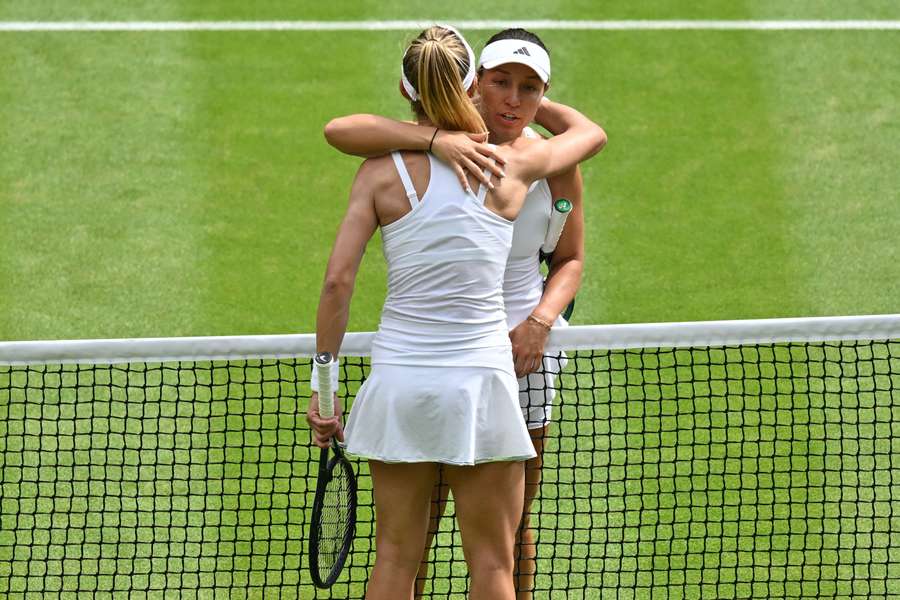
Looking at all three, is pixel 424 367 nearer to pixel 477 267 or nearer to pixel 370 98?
pixel 477 267

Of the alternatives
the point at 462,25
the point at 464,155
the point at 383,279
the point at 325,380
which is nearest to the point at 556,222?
the point at 464,155

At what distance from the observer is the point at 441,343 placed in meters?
4.92

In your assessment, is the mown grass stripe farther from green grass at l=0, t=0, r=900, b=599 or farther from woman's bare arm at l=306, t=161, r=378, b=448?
woman's bare arm at l=306, t=161, r=378, b=448

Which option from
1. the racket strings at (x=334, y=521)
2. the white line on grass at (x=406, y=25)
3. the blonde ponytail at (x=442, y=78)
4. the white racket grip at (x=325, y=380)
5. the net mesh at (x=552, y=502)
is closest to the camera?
the blonde ponytail at (x=442, y=78)

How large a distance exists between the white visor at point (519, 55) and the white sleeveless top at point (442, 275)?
438 mm

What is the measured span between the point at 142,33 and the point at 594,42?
309cm

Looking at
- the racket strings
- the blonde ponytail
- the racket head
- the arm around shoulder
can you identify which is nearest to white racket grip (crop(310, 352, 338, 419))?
the racket head

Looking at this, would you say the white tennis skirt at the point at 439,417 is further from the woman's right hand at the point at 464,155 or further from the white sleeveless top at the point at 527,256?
the woman's right hand at the point at 464,155

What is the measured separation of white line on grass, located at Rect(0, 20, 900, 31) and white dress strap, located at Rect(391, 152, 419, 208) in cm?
571

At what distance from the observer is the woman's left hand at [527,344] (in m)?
5.35

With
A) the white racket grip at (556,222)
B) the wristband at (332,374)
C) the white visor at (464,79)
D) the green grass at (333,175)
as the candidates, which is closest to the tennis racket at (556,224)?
the white racket grip at (556,222)

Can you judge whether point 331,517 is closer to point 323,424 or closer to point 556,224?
point 323,424

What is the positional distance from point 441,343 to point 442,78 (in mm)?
835

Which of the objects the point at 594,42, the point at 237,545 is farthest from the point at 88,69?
the point at 237,545
